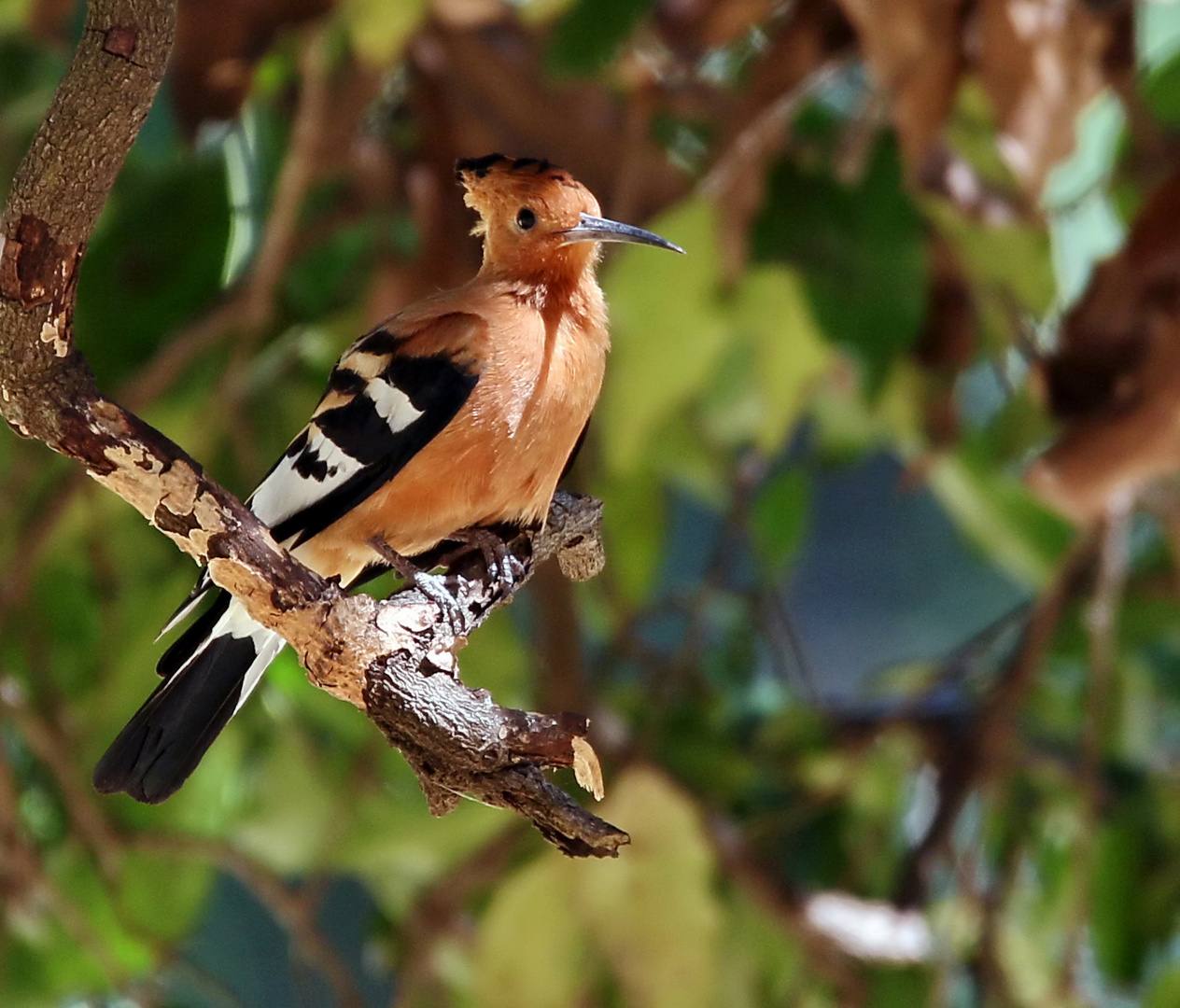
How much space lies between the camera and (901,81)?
4.62 ft

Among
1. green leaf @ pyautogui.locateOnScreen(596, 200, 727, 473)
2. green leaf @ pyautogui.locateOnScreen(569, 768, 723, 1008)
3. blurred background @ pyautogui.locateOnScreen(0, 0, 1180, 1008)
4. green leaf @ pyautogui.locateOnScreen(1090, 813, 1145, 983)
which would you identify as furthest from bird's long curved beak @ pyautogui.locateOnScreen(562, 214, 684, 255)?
green leaf @ pyautogui.locateOnScreen(1090, 813, 1145, 983)

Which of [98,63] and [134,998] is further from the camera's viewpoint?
[134,998]

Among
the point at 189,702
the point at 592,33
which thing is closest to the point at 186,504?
the point at 189,702

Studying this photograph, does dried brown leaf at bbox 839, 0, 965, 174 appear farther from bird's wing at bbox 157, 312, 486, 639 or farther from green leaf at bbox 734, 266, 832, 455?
bird's wing at bbox 157, 312, 486, 639

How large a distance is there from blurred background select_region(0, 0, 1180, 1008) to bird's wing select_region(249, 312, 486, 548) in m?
0.49

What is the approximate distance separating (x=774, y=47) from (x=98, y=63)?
1.33 m

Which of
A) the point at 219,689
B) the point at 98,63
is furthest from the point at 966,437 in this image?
the point at 98,63

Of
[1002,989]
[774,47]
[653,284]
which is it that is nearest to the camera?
[653,284]

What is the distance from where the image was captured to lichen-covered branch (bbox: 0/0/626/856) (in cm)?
48

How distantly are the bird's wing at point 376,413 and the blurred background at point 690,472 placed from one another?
1.59 ft

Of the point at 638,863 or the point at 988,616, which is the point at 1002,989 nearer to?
the point at 638,863

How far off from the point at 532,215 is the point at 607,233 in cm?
7

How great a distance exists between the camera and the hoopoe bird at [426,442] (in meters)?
0.75

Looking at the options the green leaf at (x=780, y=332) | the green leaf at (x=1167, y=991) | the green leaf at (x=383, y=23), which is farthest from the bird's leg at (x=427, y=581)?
the green leaf at (x=1167, y=991)
